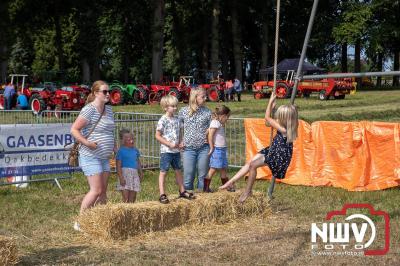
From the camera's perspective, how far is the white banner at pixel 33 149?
34.9 feet

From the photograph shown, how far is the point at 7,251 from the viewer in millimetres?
5738

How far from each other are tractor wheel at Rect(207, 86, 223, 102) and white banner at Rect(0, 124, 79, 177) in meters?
23.3

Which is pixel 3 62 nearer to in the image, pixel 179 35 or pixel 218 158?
pixel 179 35

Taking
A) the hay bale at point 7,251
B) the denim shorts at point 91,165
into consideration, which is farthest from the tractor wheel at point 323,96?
the hay bale at point 7,251

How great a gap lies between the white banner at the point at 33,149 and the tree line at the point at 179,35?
2598cm

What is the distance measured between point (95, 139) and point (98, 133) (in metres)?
0.08

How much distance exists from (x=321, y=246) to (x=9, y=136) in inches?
238

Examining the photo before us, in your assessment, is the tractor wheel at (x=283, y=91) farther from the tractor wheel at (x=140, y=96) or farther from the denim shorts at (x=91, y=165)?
the denim shorts at (x=91, y=165)

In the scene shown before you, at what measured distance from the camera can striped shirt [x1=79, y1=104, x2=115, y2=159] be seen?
705cm

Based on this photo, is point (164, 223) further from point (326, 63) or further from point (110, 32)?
point (326, 63)

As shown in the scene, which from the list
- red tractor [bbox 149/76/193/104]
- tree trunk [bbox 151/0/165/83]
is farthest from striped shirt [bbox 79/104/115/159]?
tree trunk [bbox 151/0/165/83]

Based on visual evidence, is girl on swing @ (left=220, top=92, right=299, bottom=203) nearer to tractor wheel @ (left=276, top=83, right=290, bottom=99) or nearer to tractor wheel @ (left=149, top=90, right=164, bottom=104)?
tractor wheel @ (left=149, top=90, right=164, bottom=104)

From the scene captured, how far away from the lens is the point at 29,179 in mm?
11234

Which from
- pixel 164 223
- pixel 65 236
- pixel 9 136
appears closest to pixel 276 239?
pixel 164 223
